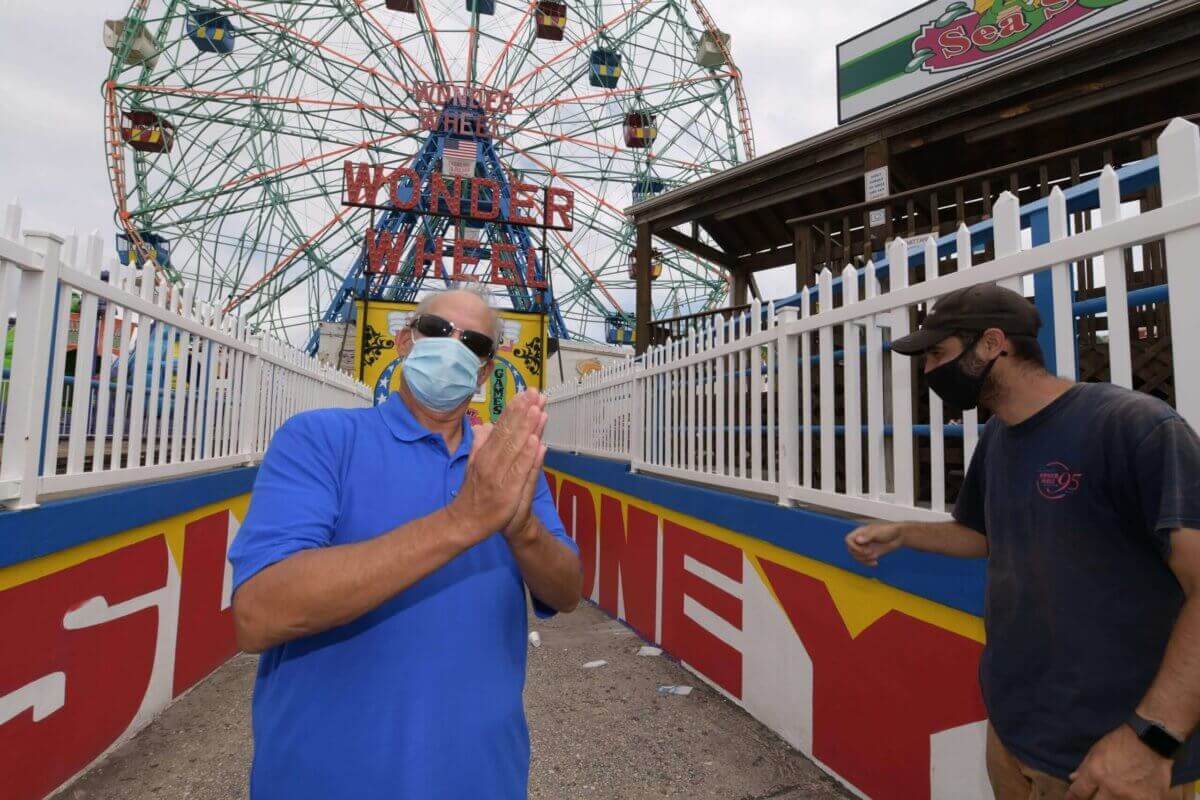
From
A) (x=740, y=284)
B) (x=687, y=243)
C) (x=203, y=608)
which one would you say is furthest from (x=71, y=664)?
(x=740, y=284)

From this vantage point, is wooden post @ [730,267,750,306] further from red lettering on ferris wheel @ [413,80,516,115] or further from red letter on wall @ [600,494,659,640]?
red lettering on ferris wheel @ [413,80,516,115]

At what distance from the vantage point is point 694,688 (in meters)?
3.86

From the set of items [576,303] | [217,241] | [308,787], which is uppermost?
[217,241]

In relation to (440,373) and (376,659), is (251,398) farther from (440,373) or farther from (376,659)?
(376,659)

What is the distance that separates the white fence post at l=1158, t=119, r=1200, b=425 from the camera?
4.91 feet

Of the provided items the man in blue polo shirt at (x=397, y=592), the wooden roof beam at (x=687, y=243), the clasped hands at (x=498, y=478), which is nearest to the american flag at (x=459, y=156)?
the wooden roof beam at (x=687, y=243)

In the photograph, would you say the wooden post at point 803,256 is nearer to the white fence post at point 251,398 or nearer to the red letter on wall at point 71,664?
the white fence post at point 251,398

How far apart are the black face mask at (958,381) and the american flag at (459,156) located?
26199 millimetres

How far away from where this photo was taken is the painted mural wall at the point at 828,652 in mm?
2246

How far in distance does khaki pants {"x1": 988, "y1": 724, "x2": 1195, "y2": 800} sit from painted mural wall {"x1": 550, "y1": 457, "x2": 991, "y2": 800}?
21.2 inches

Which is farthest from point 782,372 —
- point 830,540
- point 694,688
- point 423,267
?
point 423,267

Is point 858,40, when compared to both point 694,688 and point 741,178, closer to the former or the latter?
point 741,178

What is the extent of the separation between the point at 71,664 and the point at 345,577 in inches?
97.3

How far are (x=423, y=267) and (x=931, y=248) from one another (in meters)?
17.9
